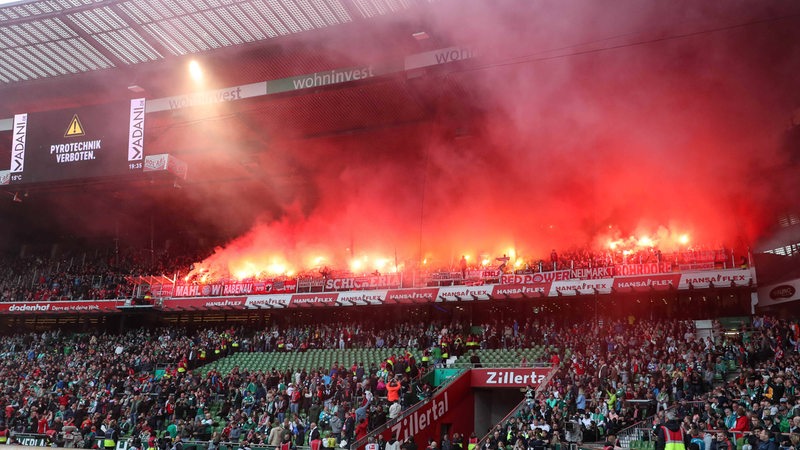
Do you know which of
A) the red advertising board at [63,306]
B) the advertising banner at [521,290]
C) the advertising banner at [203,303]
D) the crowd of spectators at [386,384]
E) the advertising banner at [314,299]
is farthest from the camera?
the red advertising board at [63,306]

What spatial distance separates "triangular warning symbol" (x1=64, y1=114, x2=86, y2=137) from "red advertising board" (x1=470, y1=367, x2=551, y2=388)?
1394 centimetres

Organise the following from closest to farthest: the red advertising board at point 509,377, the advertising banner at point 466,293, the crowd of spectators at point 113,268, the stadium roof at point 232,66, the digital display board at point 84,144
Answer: the digital display board at point 84,144 → the red advertising board at point 509,377 → the stadium roof at point 232,66 → the advertising banner at point 466,293 → the crowd of spectators at point 113,268

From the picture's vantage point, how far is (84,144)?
19844 mm

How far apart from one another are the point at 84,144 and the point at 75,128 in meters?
0.62

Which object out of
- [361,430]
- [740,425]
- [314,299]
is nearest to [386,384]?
→ [361,430]

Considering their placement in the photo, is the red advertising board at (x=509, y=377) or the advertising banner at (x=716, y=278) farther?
the advertising banner at (x=716, y=278)

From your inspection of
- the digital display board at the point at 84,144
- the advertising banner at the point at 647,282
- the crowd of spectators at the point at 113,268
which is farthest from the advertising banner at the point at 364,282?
the digital display board at the point at 84,144

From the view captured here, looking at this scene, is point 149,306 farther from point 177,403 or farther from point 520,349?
point 520,349

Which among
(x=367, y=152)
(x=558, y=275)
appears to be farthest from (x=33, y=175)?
(x=558, y=275)

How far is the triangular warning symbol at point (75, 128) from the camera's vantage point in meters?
19.9

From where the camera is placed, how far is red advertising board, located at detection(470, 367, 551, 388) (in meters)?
20.3

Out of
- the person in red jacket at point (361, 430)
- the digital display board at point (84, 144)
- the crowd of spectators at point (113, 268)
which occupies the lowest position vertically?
the person in red jacket at point (361, 430)

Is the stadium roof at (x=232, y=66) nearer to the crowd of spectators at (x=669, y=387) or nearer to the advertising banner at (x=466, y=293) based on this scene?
the advertising banner at (x=466, y=293)

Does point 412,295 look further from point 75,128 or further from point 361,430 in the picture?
point 75,128
